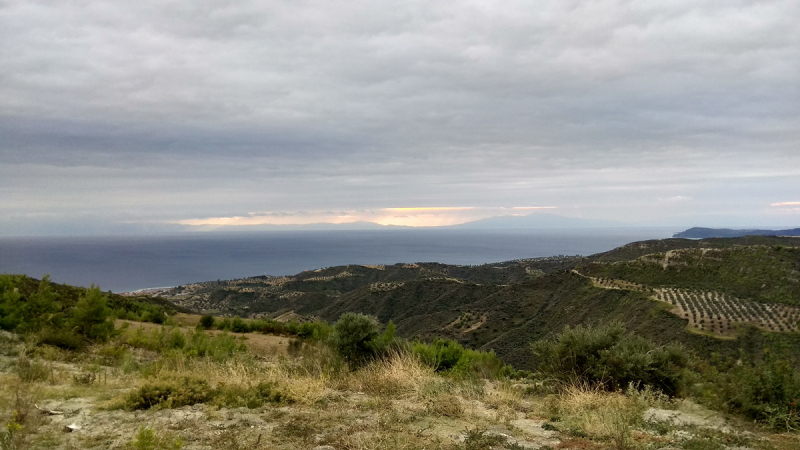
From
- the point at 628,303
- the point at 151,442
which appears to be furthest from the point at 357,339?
the point at 628,303

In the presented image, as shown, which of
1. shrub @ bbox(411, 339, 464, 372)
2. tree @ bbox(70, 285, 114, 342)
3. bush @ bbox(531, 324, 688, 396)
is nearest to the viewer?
bush @ bbox(531, 324, 688, 396)

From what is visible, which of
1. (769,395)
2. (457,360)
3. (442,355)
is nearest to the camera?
(769,395)

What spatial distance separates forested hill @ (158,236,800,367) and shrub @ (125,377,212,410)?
27638 millimetres

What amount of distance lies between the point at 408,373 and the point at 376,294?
226ft

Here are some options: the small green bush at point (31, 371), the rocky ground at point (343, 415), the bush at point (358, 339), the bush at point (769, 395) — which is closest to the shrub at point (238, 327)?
the bush at point (358, 339)

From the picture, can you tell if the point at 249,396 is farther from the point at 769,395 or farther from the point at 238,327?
the point at 238,327

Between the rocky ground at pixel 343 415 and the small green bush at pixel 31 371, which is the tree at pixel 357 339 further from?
the small green bush at pixel 31 371

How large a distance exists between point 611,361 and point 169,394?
712 centimetres

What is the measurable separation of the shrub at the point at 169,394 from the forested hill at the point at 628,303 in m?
27.6

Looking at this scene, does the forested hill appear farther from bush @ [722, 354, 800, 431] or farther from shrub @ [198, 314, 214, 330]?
shrub @ [198, 314, 214, 330]

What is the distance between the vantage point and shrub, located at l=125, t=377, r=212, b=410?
18.4 feet

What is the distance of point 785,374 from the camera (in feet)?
19.9

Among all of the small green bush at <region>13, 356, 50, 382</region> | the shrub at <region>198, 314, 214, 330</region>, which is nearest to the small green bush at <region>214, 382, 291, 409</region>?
the small green bush at <region>13, 356, 50, 382</region>

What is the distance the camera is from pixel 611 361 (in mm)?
7289
